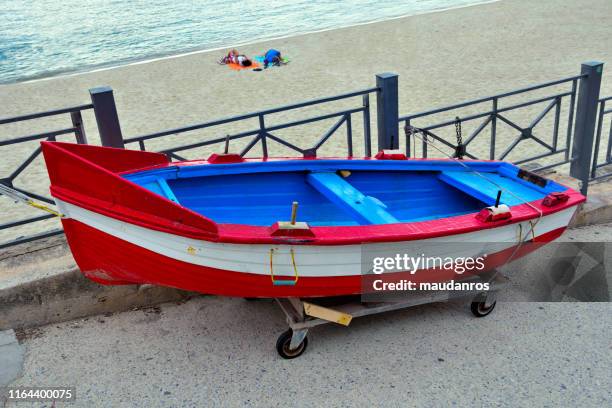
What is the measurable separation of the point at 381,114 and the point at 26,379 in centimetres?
372

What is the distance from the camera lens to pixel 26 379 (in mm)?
4133

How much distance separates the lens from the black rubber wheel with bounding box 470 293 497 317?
4531 millimetres

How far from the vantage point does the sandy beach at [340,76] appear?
11.0m

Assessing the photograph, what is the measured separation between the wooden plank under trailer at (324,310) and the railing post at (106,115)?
6.70 feet

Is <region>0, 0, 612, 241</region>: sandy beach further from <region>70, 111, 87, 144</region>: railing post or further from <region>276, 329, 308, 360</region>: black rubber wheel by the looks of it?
<region>276, 329, 308, 360</region>: black rubber wheel

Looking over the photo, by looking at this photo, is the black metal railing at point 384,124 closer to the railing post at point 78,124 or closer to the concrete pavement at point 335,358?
the railing post at point 78,124

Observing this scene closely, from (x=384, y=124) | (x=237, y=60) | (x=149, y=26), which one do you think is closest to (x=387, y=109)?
(x=384, y=124)

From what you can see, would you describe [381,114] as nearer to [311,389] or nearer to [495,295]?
[495,295]

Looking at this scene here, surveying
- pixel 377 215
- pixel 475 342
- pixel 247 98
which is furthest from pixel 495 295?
pixel 247 98

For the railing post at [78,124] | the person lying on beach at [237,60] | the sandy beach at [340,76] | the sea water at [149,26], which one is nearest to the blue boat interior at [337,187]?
the railing post at [78,124]

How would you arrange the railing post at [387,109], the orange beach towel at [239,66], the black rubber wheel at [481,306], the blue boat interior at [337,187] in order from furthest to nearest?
the orange beach towel at [239,66] < the railing post at [387,109] < the blue boat interior at [337,187] < the black rubber wheel at [481,306]

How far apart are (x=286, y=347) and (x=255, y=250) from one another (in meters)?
0.83

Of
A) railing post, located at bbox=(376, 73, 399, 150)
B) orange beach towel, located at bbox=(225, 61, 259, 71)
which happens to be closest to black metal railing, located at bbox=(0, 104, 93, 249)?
railing post, located at bbox=(376, 73, 399, 150)

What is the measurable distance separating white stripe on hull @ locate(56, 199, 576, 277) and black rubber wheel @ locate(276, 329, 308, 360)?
0.52 m
